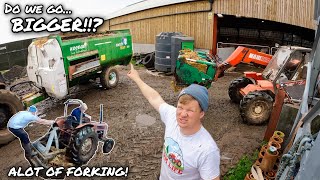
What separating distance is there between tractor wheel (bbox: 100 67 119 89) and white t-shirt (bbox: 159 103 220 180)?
7202 millimetres

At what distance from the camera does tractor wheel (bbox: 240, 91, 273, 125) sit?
259 inches

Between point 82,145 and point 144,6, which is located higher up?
point 144,6

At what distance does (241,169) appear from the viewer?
490cm

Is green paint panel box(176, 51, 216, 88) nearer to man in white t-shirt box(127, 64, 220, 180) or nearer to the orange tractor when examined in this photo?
the orange tractor

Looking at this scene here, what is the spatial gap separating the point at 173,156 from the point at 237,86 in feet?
20.6

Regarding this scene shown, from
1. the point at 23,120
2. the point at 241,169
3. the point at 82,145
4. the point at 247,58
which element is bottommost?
the point at 241,169

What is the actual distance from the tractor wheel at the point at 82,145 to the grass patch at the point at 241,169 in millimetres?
2209

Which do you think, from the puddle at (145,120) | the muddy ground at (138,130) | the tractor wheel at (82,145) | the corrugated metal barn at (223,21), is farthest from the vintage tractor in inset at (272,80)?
the corrugated metal barn at (223,21)

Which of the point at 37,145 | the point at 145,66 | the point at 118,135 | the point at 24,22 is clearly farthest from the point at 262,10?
the point at 37,145

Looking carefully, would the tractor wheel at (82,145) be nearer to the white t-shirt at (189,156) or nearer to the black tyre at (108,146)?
the black tyre at (108,146)

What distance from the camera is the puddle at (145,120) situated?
709 centimetres

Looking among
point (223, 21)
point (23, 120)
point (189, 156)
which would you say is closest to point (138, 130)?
point (23, 120)

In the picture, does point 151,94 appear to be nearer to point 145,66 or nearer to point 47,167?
point 47,167

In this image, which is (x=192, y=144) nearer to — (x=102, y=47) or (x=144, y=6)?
(x=102, y=47)
